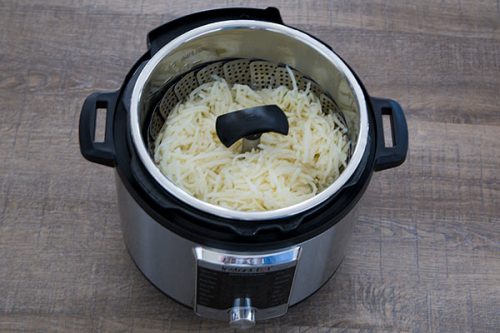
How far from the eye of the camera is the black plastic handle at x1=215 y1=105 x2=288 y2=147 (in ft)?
3.39

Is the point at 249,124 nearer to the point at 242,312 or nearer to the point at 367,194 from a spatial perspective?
the point at 242,312

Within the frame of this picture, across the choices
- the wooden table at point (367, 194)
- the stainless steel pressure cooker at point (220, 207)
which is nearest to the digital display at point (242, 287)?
the stainless steel pressure cooker at point (220, 207)

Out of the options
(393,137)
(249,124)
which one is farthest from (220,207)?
(393,137)

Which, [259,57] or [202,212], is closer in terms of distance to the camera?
[202,212]

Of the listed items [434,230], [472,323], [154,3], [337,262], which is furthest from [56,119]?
[472,323]

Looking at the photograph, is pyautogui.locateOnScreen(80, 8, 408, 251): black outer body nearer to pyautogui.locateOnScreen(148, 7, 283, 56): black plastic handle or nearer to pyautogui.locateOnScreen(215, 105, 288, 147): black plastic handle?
pyautogui.locateOnScreen(148, 7, 283, 56): black plastic handle

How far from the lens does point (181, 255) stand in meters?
1.08

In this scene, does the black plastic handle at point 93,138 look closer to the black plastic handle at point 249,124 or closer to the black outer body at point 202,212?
the black outer body at point 202,212

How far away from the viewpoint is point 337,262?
4.00 ft

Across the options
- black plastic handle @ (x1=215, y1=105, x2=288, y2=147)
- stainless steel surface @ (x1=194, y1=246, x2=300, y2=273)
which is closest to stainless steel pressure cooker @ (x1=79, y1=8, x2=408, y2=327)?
stainless steel surface @ (x1=194, y1=246, x2=300, y2=273)

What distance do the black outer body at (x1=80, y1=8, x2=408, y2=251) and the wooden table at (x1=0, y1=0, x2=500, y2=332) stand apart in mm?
277

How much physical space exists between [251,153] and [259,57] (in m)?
0.17

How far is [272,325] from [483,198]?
447 mm

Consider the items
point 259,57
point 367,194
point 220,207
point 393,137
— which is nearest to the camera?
point 220,207
